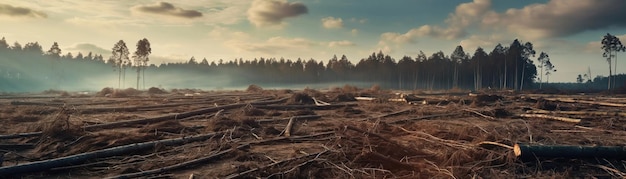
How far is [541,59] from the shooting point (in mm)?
79625

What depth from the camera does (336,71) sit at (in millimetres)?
100750

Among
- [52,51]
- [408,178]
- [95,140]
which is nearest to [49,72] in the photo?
[52,51]

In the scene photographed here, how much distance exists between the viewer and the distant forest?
78.0 metres

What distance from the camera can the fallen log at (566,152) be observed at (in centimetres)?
609

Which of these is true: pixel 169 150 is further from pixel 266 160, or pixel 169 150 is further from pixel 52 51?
pixel 52 51

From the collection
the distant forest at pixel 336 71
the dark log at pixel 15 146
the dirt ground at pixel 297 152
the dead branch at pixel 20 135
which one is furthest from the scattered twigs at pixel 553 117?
the distant forest at pixel 336 71

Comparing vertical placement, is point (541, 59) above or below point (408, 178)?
above

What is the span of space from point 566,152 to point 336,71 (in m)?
94.8

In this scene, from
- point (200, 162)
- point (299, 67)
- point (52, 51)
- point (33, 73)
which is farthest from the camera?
point (299, 67)

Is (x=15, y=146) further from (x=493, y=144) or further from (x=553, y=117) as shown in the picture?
(x=553, y=117)

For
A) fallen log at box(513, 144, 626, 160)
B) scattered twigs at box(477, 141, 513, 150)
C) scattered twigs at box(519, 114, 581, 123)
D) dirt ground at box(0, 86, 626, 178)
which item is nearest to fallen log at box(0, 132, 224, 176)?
dirt ground at box(0, 86, 626, 178)

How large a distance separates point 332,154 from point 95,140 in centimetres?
552

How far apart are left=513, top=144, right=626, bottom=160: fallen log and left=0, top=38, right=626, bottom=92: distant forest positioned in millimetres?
69156

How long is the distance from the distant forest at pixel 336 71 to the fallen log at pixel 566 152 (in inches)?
2723
